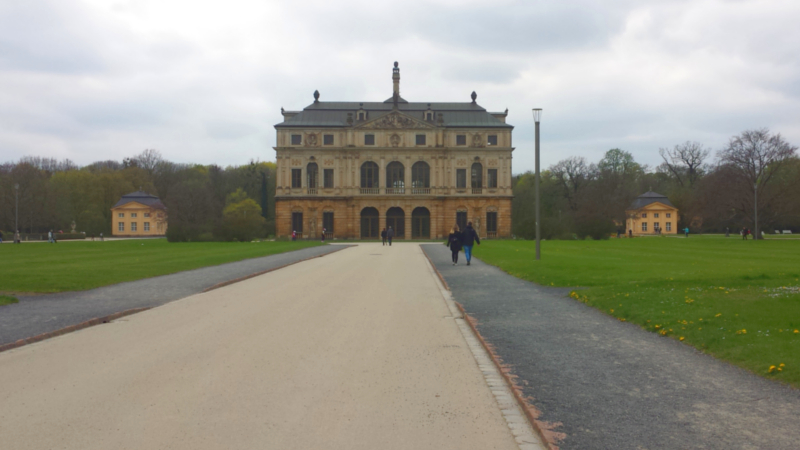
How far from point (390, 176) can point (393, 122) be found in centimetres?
698

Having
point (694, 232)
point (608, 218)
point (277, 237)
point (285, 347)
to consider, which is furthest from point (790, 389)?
point (694, 232)

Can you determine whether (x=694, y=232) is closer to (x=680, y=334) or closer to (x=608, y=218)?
(x=608, y=218)

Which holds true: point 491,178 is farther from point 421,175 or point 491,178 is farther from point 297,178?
point 297,178

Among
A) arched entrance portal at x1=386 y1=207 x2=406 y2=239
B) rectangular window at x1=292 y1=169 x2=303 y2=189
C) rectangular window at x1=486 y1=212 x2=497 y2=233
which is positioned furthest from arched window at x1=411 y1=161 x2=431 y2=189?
rectangular window at x1=292 y1=169 x2=303 y2=189

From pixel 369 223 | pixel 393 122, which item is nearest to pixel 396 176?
pixel 393 122

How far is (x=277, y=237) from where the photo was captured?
80.3 meters

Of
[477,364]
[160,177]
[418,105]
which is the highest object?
[418,105]

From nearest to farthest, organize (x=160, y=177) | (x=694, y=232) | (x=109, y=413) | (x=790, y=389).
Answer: (x=109, y=413), (x=790, y=389), (x=694, y=232), (x=160, y=177)

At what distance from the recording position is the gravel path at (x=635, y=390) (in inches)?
202

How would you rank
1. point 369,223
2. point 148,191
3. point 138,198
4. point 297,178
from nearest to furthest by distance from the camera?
point 297,178, point 369,223, point 138,198, point 148,191

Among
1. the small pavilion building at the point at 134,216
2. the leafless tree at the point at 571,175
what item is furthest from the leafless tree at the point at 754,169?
the small pavilion building at the point at 134,216

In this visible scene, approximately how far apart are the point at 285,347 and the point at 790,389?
6205mm

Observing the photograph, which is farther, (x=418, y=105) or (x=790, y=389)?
(x=418, y=105)

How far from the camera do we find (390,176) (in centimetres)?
8281
